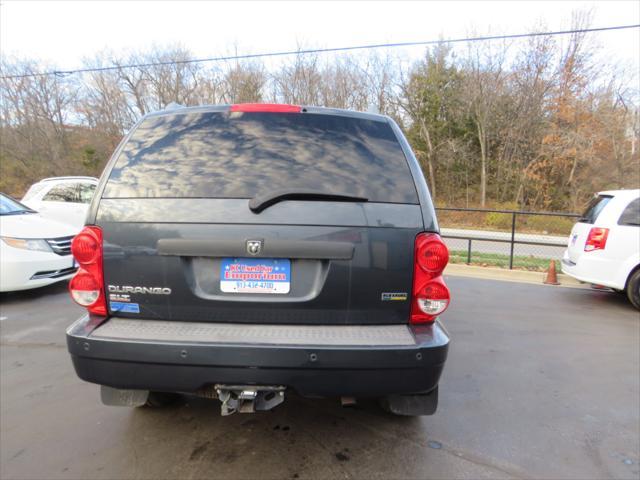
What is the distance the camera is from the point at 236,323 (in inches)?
79.6

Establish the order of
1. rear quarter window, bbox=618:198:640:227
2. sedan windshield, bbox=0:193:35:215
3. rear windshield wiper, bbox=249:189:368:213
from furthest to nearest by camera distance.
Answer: sedan windshield, bbox=0:193:35:215 → rear quarter window, bbox=618:198:640:227 → rear windshield wiper, bbox=249:189:368:213

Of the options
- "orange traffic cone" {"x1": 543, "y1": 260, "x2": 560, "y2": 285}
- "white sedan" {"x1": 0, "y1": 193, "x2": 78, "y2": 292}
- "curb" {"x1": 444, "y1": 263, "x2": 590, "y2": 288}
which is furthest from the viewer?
"curb" {"x1": 444, "y1": 263, "x2": 590, "y2": 288}

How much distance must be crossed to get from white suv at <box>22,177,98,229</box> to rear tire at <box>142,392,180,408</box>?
7.81 m

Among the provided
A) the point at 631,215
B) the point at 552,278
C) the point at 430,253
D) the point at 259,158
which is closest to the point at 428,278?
the point at 430,253

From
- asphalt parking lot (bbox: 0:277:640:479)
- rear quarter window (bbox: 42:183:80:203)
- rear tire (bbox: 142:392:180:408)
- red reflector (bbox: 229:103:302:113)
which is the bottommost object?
asphalt parking lot (bbox: 0:277:640:479)

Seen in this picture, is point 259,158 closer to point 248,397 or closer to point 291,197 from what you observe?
point 291,197

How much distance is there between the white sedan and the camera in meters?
5.25

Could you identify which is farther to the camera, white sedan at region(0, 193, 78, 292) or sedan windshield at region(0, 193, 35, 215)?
sedan windshield at region(0, 193, 35, 215)

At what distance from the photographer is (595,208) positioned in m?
5.97

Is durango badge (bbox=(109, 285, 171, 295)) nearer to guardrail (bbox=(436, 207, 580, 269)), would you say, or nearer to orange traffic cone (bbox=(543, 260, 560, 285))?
orange traffic cone (bbox=(543, 260, 560, 285))

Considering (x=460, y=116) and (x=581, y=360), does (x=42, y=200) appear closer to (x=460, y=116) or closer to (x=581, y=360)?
(x=581, y=360)

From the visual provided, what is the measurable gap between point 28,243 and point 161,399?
4.14 meters

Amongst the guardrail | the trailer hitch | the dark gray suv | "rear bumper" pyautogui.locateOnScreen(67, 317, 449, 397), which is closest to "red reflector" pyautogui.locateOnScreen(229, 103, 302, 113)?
the dark gray suv

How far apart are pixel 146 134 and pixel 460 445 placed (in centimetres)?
272
